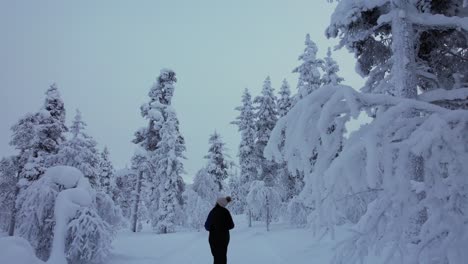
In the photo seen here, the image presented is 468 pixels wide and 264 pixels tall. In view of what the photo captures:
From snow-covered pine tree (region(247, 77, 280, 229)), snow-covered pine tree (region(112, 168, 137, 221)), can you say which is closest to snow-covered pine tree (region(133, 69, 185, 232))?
snow-covered pine tree (region(247, 77, 280, 229))

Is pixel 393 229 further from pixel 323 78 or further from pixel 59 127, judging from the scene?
pixel 59 127

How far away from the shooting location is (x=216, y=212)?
843cm

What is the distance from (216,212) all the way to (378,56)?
5.21m

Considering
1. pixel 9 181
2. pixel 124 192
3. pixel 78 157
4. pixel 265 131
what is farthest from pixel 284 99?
pixel 124 192

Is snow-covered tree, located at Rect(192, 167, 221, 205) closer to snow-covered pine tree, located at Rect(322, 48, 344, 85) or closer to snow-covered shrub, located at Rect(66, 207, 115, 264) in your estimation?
snow-covered pine tree, located at Rect(322, 48, 344, 85)

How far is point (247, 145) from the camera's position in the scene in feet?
126

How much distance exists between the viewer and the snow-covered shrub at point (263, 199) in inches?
1271

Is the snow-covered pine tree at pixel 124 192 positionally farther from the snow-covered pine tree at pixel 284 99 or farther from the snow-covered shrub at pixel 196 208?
the snow-covered pine tree at pixel 284 99

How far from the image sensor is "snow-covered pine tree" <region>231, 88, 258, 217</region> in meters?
37.4

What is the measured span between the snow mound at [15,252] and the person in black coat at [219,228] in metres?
4.29

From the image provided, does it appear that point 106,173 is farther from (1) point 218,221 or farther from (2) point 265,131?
(1) point 218,221

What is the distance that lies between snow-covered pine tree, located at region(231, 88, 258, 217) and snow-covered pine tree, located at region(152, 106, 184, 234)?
655cm

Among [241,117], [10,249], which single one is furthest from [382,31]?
[241,117]

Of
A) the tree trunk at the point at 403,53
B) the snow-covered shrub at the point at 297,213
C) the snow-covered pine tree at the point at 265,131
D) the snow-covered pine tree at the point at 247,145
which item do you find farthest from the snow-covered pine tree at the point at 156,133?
the tree trunk at the point at 403,53
